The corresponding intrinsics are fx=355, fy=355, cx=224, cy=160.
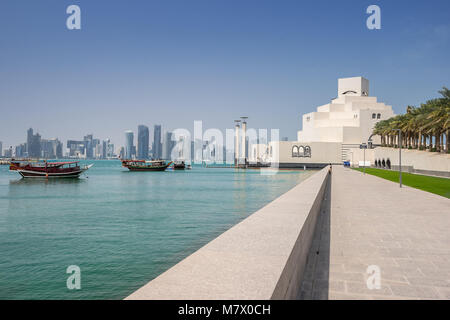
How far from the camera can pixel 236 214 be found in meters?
20.2

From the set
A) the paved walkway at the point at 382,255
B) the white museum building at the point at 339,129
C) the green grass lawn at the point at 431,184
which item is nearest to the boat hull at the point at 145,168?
the white museum building at the point at 339,129

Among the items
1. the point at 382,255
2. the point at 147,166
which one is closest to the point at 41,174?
the point at 147,166

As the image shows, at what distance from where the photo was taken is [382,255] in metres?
7.07

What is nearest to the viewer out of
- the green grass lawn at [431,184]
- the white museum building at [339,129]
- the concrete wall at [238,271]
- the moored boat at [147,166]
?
the concrete wall at [238,271]

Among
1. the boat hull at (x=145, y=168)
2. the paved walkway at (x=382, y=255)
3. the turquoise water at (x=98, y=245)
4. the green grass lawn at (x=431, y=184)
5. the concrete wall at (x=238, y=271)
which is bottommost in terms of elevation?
the boat hull at (x=145, y=168)

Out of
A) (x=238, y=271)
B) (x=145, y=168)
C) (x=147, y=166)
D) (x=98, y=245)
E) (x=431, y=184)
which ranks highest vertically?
(x=238, y=271)

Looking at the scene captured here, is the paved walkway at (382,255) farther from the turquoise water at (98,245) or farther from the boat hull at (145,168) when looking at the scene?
the boat hull at (145,168)

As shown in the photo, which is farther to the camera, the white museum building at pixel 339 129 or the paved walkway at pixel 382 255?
the white museum building at pixel 339 129

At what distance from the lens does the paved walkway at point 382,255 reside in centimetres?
513

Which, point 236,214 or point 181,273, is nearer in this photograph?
point 181,273

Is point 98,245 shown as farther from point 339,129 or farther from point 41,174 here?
point 339,129
